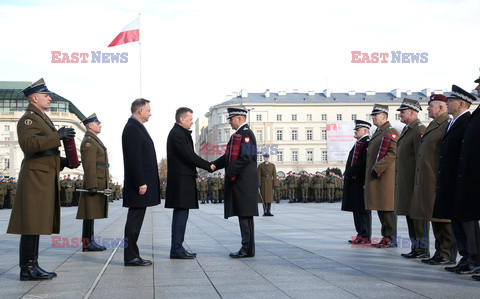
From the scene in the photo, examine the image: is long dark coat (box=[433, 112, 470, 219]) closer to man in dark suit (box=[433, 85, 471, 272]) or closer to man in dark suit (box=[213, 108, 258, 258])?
man in dark suit (box=[433, 85, 471, 272])

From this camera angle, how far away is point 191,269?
6.88 m

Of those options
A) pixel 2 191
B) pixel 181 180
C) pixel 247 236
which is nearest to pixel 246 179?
pixel 247 236

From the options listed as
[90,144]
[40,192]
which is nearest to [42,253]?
[90,144]

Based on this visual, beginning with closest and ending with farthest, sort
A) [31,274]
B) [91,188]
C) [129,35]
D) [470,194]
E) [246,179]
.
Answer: [470,194] < [31,274] < [246,179] < [91,188] < [129,35]

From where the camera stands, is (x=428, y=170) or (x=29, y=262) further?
(x=428, y=170)

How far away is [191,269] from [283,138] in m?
101

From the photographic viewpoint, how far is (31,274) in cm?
621

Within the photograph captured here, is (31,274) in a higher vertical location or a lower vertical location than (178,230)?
lower

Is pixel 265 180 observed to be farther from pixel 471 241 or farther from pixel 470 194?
pixel 470 194

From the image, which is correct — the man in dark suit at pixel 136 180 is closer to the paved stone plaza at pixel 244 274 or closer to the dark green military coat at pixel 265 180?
the paved stone plaza at pixel 244 274

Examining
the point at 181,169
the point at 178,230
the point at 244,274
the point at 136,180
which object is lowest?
the point at 244,274

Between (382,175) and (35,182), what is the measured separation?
5.48 m

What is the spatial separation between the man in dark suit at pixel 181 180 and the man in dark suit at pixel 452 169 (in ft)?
10.7

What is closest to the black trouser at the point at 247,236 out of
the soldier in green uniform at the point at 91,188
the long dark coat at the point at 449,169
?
the soldier in green uniform at the point at 91,188
